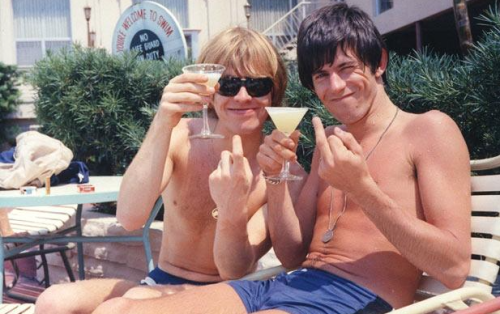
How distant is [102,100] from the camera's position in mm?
5836

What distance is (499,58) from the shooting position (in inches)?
115

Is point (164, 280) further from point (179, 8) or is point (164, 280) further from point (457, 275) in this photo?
point (179, 8)

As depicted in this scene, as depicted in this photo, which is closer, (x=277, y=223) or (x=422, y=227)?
(x=422, y=227)

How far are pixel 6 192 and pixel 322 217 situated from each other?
2165 millimetres

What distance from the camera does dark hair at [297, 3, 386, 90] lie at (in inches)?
86.5

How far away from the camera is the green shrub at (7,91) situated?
1667 cm

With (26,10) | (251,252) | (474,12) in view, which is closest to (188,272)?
(251,252)

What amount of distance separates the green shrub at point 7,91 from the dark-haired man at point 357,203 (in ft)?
51.8

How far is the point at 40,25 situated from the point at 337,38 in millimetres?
18926

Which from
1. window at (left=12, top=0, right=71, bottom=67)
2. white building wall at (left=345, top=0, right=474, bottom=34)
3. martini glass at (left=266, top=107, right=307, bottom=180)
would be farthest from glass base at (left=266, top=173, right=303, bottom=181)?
window at (left=12, top=0, right=71, bottom=67)

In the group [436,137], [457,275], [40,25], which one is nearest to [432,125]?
[436,137]

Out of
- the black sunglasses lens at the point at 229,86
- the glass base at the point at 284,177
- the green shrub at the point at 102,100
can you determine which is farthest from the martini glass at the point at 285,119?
the green shrub at the point at 102,100

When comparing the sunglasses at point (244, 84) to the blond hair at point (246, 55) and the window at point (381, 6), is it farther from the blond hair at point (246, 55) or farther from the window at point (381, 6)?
the window at point (381, 6)

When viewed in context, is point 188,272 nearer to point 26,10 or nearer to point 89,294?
point 89,294
